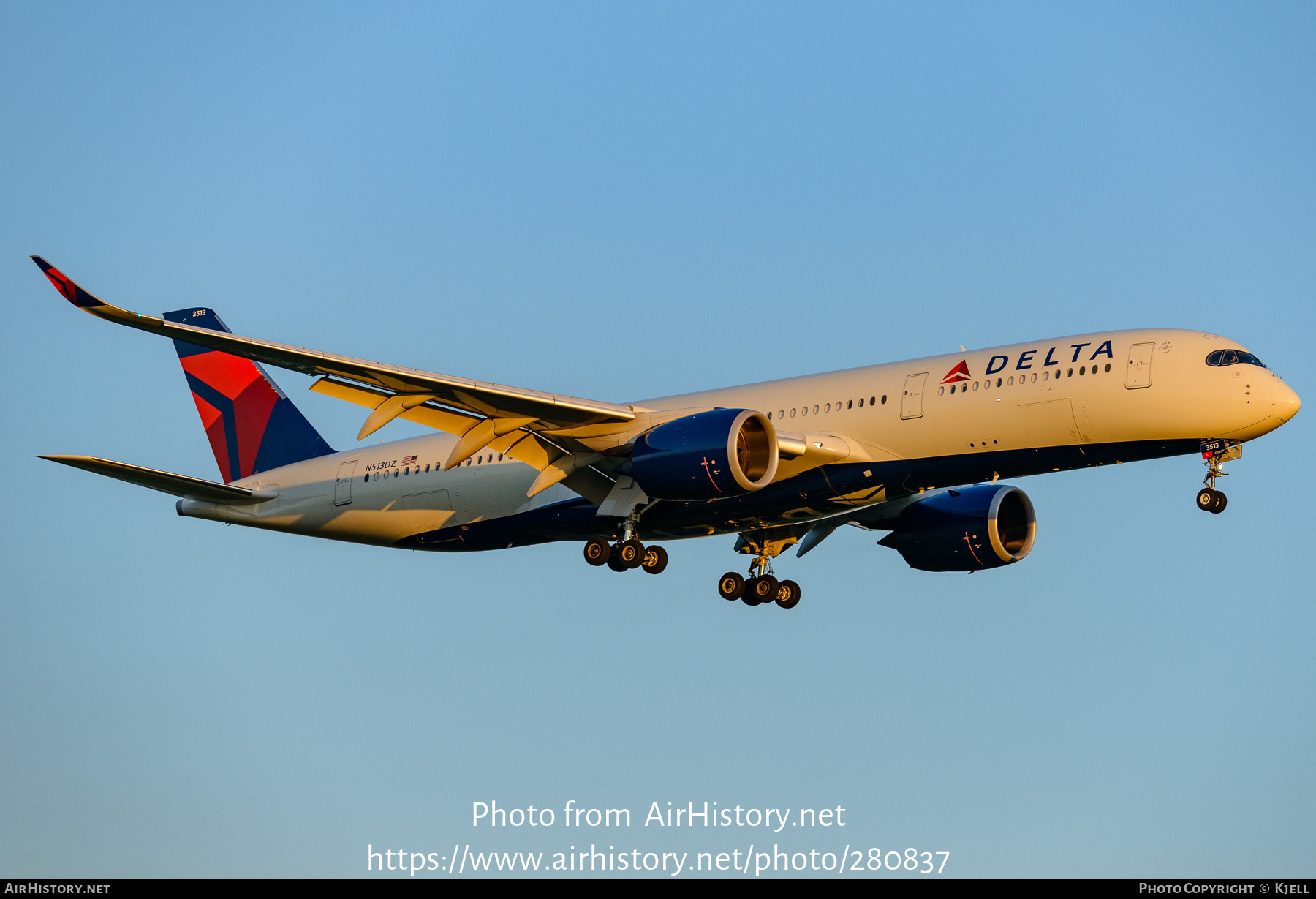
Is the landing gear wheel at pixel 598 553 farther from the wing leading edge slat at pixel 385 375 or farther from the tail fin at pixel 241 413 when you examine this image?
the tail fin at pixel 241 413

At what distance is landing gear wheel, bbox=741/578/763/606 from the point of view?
130ft

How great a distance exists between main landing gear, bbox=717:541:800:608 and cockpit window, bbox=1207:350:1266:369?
41.9ft

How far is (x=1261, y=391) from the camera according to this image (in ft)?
100

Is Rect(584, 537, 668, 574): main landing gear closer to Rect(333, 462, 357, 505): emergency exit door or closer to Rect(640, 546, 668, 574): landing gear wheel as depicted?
Rect(640, 546, 668, 574): landing gear wheel

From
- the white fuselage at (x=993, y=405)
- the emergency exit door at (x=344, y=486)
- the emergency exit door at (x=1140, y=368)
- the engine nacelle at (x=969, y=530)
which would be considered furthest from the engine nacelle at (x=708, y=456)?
the emergency exit door at (x=344, y=486)

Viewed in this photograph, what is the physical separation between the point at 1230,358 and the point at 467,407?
1635 cm

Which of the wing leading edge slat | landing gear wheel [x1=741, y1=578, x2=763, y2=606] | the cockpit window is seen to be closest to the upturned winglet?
the wing leading edge slat

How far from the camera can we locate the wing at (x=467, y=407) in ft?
96.3

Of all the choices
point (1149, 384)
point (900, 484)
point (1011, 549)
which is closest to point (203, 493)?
point (900, 484)

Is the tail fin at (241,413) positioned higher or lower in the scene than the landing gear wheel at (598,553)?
higher

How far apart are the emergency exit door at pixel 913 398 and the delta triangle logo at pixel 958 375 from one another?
48 centimetres

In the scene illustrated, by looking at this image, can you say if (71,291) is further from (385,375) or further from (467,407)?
(467,407)

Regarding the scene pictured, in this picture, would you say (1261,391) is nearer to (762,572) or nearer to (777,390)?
(777,390)

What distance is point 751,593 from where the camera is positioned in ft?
130
